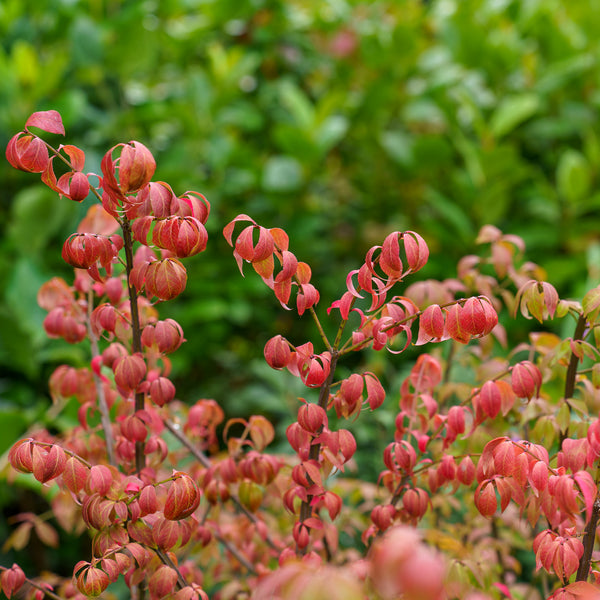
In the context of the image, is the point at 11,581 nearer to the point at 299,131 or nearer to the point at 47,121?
the point at 47,121

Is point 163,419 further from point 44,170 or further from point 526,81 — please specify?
A: point 526,81

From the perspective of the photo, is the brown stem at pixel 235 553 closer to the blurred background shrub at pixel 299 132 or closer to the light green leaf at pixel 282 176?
the blurred background shrub at pixel 299 132

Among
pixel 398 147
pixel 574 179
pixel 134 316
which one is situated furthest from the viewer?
pixel 398 147

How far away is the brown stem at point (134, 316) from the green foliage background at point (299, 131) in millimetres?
931

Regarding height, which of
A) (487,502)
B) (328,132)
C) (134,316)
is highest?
(134,316)

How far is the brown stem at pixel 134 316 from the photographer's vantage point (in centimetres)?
61

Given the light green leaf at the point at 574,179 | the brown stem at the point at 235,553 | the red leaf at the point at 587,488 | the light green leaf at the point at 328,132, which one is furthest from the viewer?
the light green leaf at the point at 328,132

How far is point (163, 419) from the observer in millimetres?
794

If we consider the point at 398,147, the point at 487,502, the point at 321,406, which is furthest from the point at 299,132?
the point at 487,502

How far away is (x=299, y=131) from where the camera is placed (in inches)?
81.4

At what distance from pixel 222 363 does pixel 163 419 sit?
153 cm

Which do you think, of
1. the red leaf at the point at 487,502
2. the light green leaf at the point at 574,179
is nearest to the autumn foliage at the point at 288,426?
the red leaf at the point at 487,502

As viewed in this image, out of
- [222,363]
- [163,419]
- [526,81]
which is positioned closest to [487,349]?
[163,419]

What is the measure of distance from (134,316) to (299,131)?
5.06 feet
